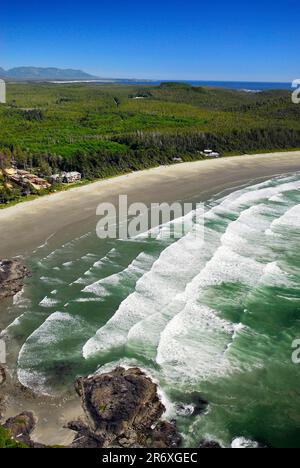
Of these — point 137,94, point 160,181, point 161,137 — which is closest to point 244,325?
point 160,181

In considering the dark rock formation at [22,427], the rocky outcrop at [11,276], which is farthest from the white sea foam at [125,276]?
the dark rock formation at [22,427]

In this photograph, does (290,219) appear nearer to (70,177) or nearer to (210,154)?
(70,177)

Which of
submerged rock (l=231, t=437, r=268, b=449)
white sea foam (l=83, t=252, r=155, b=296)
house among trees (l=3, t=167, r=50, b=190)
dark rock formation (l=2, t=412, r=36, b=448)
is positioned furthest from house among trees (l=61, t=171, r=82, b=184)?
submerged rock (l=231, t=437, r=268, b=449)

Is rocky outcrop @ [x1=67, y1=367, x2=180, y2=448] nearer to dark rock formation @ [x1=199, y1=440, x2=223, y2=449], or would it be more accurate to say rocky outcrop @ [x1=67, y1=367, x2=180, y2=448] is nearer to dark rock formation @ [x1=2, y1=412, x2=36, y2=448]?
dark rock formation @ [x1=199, y1=440, x2=223, y2=449]

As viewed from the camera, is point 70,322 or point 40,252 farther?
point 40,252

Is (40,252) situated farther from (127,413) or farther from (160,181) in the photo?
(160,181)

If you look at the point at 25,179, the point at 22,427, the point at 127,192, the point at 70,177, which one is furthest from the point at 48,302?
the point at 70,177

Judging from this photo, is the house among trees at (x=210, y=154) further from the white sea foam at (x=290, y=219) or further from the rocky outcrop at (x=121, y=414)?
the rocky outcrop at (x=121, y=414)
